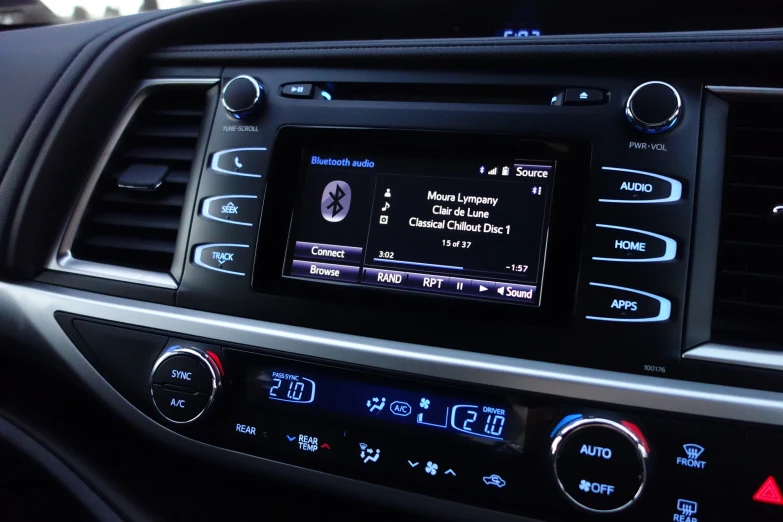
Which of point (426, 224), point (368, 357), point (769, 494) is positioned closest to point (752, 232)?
point (769, 494)

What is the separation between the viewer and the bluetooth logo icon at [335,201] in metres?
1.04

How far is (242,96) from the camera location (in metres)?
1.13

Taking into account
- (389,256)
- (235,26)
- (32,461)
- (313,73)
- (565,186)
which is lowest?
(32,461)

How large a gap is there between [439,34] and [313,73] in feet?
1.12

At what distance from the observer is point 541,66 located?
1005mm

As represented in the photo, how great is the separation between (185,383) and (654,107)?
2.97ft

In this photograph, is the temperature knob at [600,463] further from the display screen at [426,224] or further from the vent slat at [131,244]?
the vent slat at [131,244]

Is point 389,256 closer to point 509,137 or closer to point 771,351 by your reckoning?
point 509,137

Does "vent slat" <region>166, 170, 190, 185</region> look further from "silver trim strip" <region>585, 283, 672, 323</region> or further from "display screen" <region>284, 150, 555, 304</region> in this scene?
"silver trim strip" <region>585, 283, 672, 323</region>

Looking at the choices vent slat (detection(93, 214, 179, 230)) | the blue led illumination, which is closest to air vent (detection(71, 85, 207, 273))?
vent slat (detection(93, 214, 179, 230))

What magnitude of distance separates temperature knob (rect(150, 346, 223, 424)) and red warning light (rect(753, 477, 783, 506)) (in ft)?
2.77

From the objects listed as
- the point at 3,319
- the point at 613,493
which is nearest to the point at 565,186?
the point at 613,493

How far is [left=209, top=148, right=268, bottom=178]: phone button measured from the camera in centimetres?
111

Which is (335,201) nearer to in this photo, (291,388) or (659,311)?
(291,388)
